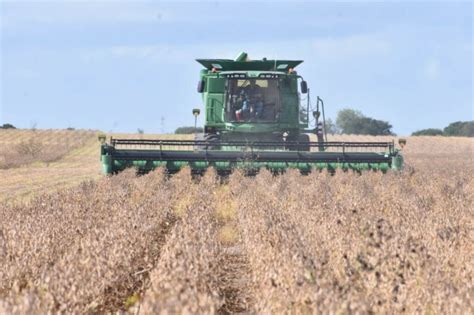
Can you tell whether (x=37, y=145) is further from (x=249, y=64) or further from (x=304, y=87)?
(x=304, y=87)

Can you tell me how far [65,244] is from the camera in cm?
785

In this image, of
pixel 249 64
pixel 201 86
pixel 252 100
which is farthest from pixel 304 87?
pixel 201 86

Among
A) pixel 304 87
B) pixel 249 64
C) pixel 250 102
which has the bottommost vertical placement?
pixel 250 102

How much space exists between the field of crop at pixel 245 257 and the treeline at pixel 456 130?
69740 millimetres

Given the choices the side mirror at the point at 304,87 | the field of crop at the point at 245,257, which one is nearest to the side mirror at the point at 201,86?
the side mirror at the point at 304,87

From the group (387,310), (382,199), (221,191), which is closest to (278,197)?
(382,199)

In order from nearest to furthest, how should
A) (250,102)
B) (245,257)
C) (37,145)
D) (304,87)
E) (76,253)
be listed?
1. (76,253)
2. (245,257)
3. (304,87)
4. (250,102)
5. (37,145)

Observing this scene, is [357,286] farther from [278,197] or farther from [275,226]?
[278,197]

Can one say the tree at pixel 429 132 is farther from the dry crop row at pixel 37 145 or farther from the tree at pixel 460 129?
the dry crop row at pixel 37 145

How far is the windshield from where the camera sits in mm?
18609

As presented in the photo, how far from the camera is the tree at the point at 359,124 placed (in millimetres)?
81250

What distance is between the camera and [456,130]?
83.6 metres

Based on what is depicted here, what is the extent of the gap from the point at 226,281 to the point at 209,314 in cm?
344

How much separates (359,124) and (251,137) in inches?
2635
